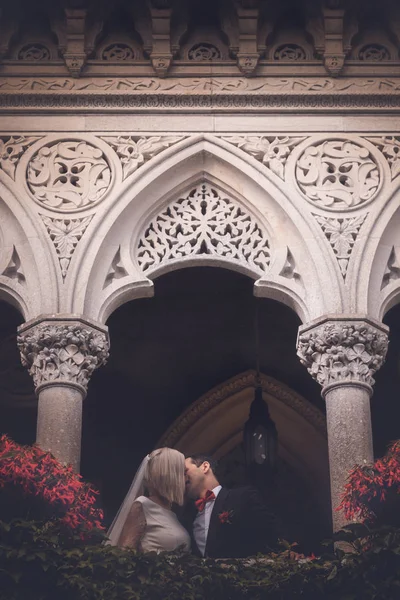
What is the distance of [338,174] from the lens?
16516 mm

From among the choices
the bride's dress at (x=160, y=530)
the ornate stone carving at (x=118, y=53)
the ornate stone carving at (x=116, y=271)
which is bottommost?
the bride's dress at (x=160, y=530)

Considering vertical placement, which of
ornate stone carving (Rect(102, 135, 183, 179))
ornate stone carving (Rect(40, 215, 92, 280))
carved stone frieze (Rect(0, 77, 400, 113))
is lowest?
ornate stone carving (Rect(40, 215, 92, 280))

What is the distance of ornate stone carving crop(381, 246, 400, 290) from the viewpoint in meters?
16.1

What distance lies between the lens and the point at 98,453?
19.0 m

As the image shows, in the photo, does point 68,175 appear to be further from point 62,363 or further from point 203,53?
point 62,363

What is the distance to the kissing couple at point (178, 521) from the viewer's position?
14102 mm

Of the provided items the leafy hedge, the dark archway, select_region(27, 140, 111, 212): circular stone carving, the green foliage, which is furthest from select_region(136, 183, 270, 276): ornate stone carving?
the green foliage

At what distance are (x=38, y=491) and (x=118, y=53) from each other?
15.8ft

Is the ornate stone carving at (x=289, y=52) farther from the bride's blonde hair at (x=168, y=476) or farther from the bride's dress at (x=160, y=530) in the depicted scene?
the bride's dress at (x=160, y=530)

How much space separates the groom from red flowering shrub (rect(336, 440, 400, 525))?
64cm

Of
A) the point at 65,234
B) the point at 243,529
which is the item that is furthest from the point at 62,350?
the point at 243,529

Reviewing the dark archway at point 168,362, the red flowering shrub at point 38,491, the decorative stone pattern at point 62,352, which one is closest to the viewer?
the red flowering shrub at point 38,491

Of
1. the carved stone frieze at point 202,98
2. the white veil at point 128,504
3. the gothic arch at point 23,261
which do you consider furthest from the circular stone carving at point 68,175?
the white veil at point 128,504

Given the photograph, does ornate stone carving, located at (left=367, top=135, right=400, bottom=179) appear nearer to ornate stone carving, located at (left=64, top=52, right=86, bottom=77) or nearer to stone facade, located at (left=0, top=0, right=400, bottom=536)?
stone facade, located at (left=0, top=0, right=400, bottom=536)
